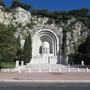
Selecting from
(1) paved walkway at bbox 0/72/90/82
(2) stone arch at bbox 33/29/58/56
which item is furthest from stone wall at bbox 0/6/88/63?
(1) paved walkway at bbox 0/72/90/82

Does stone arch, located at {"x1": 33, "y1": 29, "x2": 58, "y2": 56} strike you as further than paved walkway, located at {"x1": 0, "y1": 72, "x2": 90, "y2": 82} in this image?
Yes

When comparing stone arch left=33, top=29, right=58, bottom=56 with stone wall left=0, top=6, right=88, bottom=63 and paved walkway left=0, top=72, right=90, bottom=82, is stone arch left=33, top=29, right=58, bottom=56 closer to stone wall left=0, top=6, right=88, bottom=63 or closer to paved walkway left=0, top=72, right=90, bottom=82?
stone wall left=0, top=6, right=88, bottom=63

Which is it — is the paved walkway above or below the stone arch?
below

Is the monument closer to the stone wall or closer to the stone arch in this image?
the stone arch

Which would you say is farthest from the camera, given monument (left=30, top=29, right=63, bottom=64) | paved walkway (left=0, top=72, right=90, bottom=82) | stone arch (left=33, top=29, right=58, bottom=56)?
stone arch (left=33, top=29, right=58, bottom=56)

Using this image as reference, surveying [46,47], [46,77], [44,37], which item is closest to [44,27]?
[44,37]

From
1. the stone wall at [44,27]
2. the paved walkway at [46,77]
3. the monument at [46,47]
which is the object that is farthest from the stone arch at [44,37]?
the paved walkway at [46,77]

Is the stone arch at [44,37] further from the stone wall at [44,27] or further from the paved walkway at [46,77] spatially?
the paved walkway at [46,77]

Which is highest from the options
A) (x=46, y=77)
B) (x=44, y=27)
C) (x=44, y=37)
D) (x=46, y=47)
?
(x=44, y=27)

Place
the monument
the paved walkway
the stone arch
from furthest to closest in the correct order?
the stone arch, the monument, the paved walkway

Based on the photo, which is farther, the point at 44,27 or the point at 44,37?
the point at 44,37

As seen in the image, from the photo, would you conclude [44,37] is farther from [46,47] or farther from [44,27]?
[46,47]

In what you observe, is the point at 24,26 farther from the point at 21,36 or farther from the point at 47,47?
the point at 47,47

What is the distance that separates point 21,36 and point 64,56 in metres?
12.9
